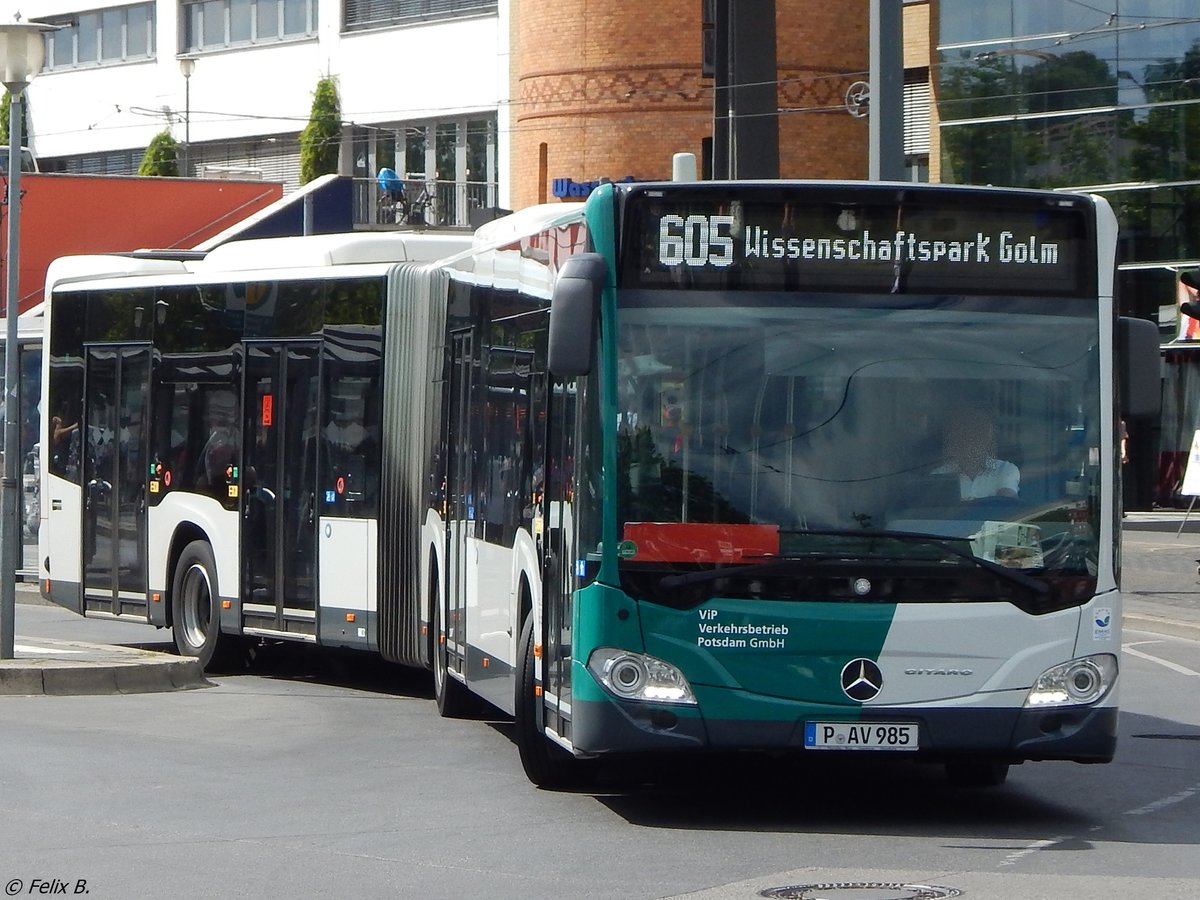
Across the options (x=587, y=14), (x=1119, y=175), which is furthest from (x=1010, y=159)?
(x=587, y=14)

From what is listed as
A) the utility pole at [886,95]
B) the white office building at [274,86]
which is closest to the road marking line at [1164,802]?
the utility pole at [886,95]

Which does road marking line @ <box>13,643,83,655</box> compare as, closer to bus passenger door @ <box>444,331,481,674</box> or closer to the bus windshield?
bus passenger door @ <box>444,331,481,674</box>

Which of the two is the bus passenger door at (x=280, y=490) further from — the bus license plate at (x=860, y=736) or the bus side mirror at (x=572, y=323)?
the bus license plate at (x=860, y=736)

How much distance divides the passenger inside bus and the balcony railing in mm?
32357

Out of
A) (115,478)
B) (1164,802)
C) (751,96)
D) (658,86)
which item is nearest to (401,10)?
(658,86)

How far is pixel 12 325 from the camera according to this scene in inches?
606

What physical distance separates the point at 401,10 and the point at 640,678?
43917 millimetres

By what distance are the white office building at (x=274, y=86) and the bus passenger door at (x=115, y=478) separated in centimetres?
2533

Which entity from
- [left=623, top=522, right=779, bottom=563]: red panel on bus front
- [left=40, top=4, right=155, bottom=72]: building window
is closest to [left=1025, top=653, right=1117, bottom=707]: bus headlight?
[left=623, top=522, right=779, bottom=563]: red panel on bus front

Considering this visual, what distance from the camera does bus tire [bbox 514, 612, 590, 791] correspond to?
407 inches

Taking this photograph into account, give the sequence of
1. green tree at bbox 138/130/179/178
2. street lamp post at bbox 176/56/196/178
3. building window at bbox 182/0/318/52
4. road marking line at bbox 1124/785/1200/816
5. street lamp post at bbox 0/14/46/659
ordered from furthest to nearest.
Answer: street lamp post at bbox 176/56/196/178 < green tree at bbox 138/130/179/178 < building window at bbox 182/0/318/52 < street lamp post at bbox 0/14/46/659 < road marking line at bbox 1124/785/1200/816

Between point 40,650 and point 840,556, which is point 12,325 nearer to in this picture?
point 40,650

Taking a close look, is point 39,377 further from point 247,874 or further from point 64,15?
point 64,15

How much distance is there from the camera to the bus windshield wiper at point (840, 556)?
9164mm
